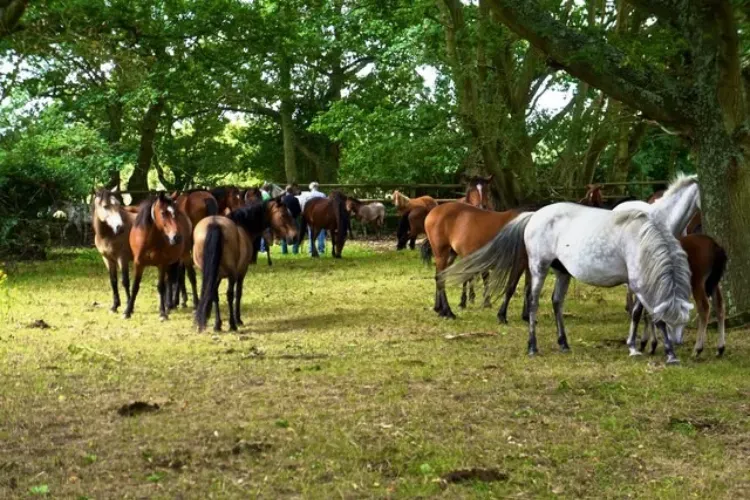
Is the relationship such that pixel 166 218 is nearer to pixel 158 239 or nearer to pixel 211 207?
pixel 158 239

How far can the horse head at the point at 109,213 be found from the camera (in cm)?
1238

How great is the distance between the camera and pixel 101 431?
5.85 m

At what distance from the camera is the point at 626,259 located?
827 centimetres

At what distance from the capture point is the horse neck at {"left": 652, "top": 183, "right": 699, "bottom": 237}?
977cm

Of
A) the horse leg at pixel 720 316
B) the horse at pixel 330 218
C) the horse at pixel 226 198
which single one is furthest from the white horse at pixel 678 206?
the horse at pixel 330 218

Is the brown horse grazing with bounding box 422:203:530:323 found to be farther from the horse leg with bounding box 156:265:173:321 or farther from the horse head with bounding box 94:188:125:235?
the horse head with bounding box 94:188:125:235

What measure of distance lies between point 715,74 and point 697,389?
4023mm

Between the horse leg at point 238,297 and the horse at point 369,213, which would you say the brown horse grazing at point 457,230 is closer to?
the horse leg at point 238,297

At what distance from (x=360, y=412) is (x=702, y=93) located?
18.3 ft

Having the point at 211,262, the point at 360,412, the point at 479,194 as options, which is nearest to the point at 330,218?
the point at 479,194

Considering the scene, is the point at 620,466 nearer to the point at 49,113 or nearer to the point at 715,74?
the point at 715,74

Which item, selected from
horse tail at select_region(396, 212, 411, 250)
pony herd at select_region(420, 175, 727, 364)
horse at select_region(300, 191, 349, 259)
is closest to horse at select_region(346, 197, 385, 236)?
horse tail at select_region(396, 212, 411, 250)

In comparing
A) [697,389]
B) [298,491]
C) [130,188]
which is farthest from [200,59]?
[298,491]

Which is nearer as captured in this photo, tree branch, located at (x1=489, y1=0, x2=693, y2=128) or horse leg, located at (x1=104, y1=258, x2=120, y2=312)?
tree branch, located at (x1=489, y1=0, x2=693, y2=128)
